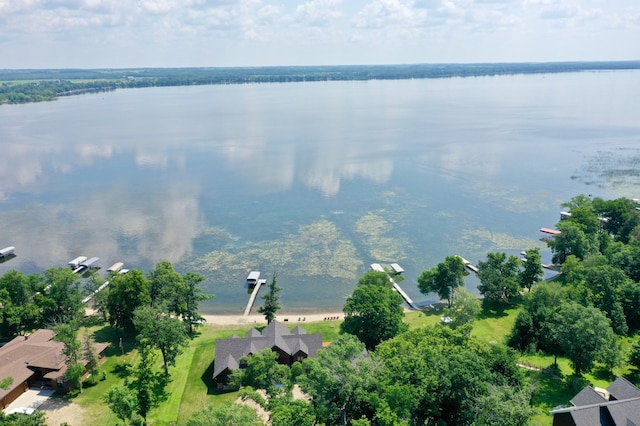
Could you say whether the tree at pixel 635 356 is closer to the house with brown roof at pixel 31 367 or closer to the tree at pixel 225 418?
the tree at pixel 225 418

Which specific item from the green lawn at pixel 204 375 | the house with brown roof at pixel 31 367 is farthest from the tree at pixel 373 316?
the house with brown roof at pixel 31 367

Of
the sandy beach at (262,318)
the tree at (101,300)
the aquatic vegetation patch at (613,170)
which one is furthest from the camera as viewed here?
the aquatic vegetation patch at (613,170)

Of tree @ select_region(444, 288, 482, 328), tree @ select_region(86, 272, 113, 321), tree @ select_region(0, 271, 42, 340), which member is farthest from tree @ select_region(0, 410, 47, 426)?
tree @ select_region(444, 288, 482, 328)

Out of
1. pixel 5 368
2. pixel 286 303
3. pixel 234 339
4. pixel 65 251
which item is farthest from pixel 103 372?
pixel 65 251

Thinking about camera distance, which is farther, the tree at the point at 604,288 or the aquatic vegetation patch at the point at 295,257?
the aquatic vegetation patch at the point at 295,257

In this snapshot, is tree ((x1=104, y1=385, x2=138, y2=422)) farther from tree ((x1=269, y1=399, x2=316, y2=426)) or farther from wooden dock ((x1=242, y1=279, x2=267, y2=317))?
wooden dock ((x1=242, y1=279, x2=267, y2=317))

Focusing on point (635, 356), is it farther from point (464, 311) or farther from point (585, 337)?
point (464, 311)

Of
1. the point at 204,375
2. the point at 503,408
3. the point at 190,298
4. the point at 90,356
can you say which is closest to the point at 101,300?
the point at 90,356
